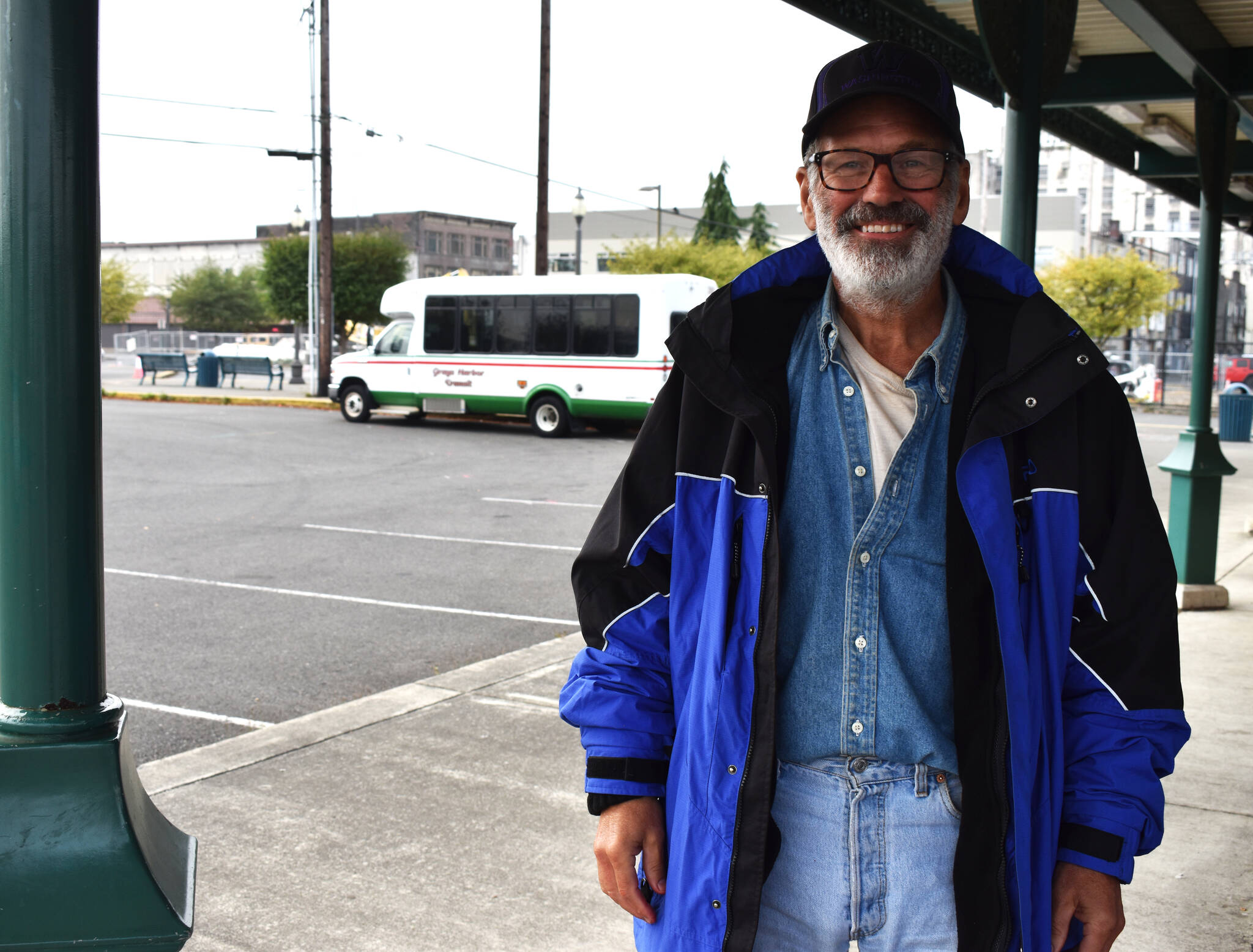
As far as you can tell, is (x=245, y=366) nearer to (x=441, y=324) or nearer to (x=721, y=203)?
(x=441, y=324)

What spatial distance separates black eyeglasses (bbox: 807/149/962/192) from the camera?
200 centimetres

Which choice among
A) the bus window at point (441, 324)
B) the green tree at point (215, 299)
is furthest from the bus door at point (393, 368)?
the green tree at point (215, 299)

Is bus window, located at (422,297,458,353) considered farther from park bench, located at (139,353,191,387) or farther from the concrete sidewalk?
the concrete sidewalk

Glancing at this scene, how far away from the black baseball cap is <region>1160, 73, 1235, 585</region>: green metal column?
5.89 m

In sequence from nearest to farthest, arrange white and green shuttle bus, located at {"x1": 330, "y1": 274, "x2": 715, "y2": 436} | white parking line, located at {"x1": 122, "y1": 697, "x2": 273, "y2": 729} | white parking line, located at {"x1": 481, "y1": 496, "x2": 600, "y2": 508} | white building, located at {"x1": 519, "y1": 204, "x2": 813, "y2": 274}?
white parking line, located at {"x1": 122, "y1": 697, "x2": 273, "y2": 729} < white parking line, located at {"x1": 481, "y1": 496, "x2": 600, "y2": 508} < white and green shuttle bus, located at {"x1": 330, "y1": 274, "x2": 715, "y2": 436} < white building, located at {"x1": 519, "y1": 204, "x2": 813, "y2": 274}

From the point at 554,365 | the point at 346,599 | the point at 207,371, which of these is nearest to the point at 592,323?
the point at 554,365

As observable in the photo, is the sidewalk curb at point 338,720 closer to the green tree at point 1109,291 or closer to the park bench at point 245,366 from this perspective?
the park bench at point 245,366

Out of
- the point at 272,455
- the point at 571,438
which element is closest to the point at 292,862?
the point at 272,455

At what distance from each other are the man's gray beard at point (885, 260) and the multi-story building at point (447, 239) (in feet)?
252

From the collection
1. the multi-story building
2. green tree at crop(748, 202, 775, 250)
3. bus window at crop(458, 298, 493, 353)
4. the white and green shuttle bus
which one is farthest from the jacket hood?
the multi-story building

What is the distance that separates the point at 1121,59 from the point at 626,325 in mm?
13881

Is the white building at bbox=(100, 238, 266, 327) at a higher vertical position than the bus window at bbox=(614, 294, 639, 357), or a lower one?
higher

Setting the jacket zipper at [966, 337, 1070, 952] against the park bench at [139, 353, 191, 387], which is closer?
the jacket zipper at [966, 337, 1070, 952]

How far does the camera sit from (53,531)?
70.9 inches
